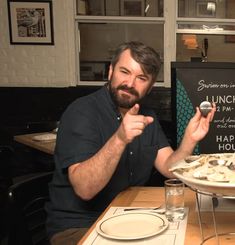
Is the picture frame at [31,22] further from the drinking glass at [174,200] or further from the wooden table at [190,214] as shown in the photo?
the drinking glass at [174,200]

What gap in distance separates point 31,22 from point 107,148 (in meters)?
3.25

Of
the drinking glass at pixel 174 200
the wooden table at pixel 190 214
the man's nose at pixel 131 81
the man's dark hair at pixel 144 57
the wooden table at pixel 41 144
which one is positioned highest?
the man's dark hair at pixel 144 57

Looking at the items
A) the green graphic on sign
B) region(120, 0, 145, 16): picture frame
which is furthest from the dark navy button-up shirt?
region(120, 0, 145, 16): picture frame

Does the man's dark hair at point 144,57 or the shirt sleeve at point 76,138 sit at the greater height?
the man's dark hair at point 144,57

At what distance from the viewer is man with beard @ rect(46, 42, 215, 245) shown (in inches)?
48.3

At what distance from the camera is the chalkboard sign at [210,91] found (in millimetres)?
2105

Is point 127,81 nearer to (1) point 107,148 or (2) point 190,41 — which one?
(1) point 107,148

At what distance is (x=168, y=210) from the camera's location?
1099 mm

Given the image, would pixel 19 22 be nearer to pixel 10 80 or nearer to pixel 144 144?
pixel 10 80

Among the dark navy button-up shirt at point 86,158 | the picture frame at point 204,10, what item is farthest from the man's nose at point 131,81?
the picture frame at point 204,10

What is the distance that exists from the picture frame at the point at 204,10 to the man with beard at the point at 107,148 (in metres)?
2.85

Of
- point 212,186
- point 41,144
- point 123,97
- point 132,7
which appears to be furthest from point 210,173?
point 132,7

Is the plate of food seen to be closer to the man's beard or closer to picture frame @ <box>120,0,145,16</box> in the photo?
the man's beard

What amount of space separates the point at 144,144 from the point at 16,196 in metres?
0.59
